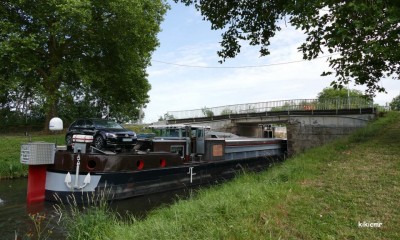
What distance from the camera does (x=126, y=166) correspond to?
13.6m

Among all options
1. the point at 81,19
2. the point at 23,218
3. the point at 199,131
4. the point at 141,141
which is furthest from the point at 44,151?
the point at 81,19

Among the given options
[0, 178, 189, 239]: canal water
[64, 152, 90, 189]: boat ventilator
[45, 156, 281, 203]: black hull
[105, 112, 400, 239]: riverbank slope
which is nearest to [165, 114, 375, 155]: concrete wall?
[45, 156, 281, 203]: black hull

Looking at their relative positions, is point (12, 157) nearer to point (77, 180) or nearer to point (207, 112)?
point (77, 180)

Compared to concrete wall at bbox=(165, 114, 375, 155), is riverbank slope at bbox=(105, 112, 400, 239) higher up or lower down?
lower down

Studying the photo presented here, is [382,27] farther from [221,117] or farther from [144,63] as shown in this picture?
[221,117]

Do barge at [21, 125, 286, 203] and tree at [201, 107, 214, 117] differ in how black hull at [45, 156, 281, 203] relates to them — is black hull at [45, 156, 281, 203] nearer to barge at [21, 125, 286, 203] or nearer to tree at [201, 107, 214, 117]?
→ barge at [21, 125, 286, 203]

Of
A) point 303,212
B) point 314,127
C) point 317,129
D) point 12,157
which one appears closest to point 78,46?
point 12,157

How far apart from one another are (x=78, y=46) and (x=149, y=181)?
16663 millimetres

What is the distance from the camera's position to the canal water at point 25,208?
29.4 ft

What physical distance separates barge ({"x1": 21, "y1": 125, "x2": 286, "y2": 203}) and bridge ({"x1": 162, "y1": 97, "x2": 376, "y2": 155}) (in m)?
14.6

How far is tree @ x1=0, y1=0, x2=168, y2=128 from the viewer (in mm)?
22000

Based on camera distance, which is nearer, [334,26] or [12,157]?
[334,26]

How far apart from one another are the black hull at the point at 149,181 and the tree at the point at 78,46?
37.7 ft

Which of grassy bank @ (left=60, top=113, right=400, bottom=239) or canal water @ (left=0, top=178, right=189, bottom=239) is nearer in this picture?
grassy bank @ (left=60, top=113, right=400, bottom=239)
